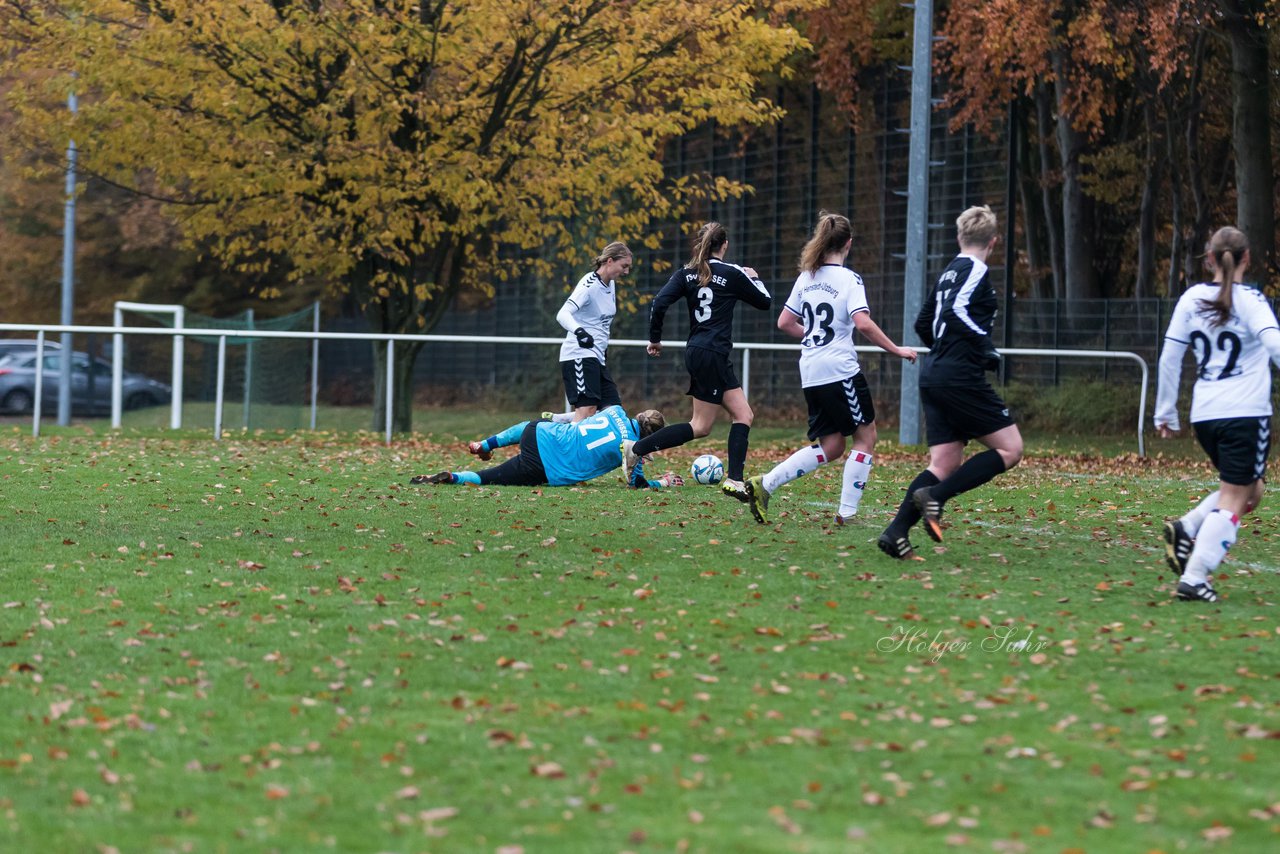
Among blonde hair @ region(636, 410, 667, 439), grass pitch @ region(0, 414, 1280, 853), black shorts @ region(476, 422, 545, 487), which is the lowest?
grass pitch @ region(0, 414, 1280, 853)

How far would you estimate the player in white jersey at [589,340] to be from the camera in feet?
43.0

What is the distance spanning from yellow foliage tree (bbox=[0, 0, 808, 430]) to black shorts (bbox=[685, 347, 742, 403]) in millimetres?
8342

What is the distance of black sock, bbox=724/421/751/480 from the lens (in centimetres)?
1177

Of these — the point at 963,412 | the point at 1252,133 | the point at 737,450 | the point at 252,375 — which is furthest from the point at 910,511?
the point at 252,375

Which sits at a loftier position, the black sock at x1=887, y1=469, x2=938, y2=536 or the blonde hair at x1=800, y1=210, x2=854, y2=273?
the blonde hair at x1=800, y1=210, x2=854, y2=273

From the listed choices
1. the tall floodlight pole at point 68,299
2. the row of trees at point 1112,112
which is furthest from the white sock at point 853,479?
the tall floodlight pole at point 68,299

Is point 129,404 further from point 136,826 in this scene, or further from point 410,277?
point 136,826

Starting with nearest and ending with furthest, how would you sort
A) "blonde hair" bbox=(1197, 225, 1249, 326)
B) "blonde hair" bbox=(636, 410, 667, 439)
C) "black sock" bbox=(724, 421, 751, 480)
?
"blonde hair" bbox=(1197, 225, 1249, 326), "black sock" bbox=(724, 421, 751, 480), "blonde hair" bbox=(636, 410, 667, 439)

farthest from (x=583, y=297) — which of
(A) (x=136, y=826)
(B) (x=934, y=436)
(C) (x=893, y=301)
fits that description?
(C) (x=893, y=301)

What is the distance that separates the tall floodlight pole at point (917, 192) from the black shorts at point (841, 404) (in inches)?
350

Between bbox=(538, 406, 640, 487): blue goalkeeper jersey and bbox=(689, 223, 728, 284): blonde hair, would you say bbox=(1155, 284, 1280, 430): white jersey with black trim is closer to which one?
bbox=(689, 223, 728, 284): blonde hair

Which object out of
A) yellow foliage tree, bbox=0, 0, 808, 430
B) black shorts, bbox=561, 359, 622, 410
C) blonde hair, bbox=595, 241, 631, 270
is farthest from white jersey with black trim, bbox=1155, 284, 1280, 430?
yellow foliage tree, bbox=0, 0, 808, 430

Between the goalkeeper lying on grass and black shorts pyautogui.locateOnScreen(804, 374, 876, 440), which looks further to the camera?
the goalkeeper lying on grass

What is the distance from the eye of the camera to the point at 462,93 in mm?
20016
